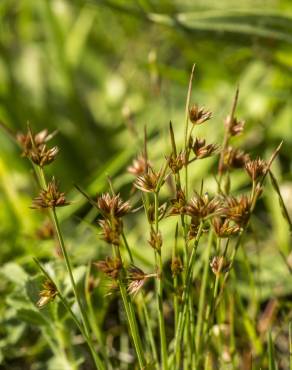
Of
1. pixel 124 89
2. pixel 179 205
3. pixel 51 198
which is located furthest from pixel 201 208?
pixel 124 89

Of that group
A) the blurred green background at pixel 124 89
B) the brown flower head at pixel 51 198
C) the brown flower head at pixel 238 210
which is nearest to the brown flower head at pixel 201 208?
the brown flower head at pixel 238 210

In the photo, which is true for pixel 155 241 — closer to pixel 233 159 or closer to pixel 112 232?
pixel 112 232

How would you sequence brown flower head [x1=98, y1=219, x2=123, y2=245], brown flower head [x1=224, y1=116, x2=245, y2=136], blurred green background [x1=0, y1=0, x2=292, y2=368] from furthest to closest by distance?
1. blurred green background [x1=0, y1=0, x2=292, y2=368]
2. brown flower head [x1=224, y1=116, x2=245, y2=136]
3. brown flower head [x1=98, y1=219, x2=123, y2=245]

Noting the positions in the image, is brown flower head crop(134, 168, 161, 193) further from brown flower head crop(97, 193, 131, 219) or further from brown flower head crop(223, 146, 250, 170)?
brown flower head crop(223, 146, 250, 170)

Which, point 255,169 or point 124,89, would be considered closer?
point 255,169

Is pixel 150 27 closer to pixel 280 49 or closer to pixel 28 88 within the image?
pixel 28 88

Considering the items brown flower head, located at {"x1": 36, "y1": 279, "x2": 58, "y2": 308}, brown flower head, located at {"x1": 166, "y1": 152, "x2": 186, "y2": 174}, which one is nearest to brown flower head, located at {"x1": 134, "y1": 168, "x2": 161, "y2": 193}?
brown flower head, located at {"x1": 166, "y1": 152, "x2": 186, "y2": 174}

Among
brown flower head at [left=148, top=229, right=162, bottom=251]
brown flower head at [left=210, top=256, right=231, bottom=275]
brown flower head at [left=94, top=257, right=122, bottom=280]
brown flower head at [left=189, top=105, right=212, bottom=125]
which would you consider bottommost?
brown flower head at [left=210, top=256, right=231, bottom=275]

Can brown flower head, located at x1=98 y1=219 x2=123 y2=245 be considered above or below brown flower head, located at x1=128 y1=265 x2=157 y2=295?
above
